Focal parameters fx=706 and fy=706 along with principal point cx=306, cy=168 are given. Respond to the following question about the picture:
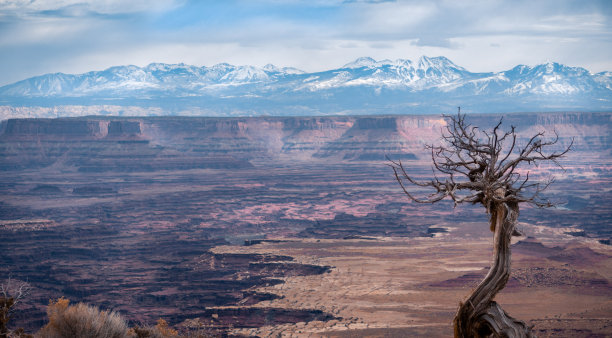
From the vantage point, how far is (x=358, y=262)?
59.5 metres

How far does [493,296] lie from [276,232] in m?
76.2

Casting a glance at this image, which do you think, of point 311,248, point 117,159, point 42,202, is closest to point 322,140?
point 117,159

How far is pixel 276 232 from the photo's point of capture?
8475 cm

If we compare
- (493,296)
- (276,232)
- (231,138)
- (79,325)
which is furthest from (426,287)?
(231,138)

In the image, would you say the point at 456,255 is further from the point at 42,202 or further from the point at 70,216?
the point at 42,202

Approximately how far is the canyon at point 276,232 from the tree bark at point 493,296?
3067mm

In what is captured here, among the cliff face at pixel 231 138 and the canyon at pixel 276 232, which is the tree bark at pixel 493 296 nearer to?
the canyon at pixel 276 232

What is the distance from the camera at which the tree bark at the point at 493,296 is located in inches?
351

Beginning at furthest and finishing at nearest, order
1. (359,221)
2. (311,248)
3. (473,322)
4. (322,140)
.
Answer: (322,140), (359,221), (311,248), (473,322)

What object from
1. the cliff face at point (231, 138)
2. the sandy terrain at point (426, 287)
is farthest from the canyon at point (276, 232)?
the cliff face at point (231, 138)

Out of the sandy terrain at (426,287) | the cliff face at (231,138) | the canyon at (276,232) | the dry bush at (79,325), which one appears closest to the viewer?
the dry bush at (79,325)

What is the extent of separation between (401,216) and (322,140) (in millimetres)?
100227

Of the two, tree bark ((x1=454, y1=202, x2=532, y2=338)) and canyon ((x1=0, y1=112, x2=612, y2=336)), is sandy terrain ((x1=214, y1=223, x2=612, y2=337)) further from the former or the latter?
tree bark ((x1=454, y1=202, x2=532, y2=338))

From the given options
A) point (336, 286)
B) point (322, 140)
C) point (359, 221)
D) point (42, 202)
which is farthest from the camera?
point (322, 140)
